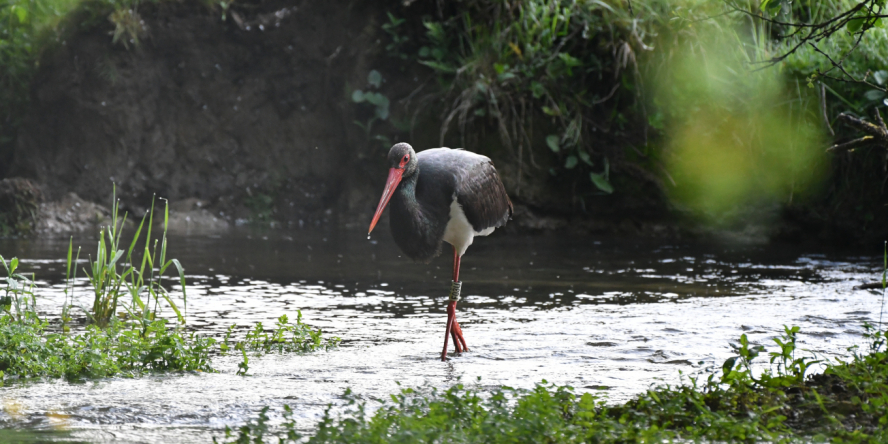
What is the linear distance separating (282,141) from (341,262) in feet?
15.9

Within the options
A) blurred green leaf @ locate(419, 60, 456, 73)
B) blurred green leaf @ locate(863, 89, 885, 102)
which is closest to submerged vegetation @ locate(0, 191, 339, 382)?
blurred green leaf @ locate(419, 60, 456, 73)

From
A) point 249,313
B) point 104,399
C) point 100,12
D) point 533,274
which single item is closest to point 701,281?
point 533,274

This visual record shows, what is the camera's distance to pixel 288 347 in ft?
18.0

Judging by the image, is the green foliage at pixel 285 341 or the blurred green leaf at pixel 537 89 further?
the blurred green leaf at pixel 537 89

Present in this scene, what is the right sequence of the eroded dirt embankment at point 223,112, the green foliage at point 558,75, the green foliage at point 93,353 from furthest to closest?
the eroded dirt embankment at point 223,112
the green foliage at point 558,75
the green foliage at point 93,353

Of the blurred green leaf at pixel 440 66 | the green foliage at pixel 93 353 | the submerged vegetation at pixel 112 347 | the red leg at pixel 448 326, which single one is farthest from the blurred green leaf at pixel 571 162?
the green foliage at pixel 93 353

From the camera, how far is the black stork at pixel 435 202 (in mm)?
5801

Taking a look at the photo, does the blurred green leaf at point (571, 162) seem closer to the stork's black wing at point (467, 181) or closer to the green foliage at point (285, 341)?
the stork's black wing at point (467, 181)

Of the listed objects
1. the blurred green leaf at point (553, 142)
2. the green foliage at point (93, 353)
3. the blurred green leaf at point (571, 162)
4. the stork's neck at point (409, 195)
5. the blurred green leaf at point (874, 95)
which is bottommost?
the green foliage at point (93, 353)

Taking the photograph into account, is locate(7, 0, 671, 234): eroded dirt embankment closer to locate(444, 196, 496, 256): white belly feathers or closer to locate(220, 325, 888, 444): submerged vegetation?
locate(444, 196, 496, 256): white belly feathers

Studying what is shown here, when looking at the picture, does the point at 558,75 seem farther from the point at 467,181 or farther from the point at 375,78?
the point at 467,181

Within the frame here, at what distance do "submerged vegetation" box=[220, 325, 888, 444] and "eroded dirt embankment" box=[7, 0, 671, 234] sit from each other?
912cm

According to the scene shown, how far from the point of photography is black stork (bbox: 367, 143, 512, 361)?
19.0 feet

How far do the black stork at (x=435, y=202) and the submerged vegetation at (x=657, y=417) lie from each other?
1899 millimetres
